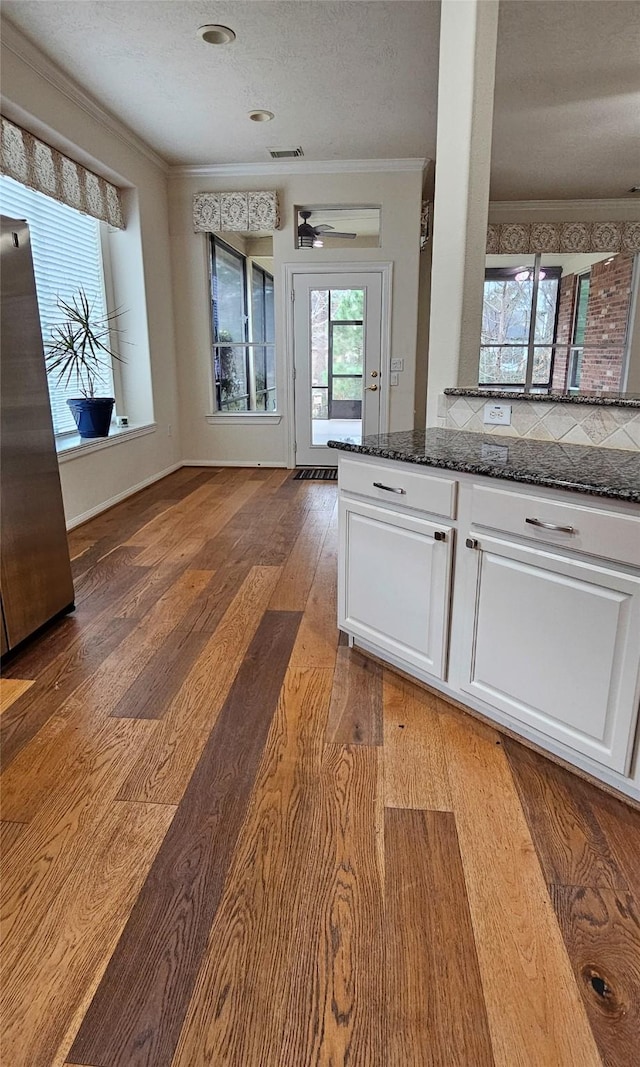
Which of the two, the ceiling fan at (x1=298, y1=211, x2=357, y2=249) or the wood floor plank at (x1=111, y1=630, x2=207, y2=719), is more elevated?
the ceiling fan at (x1=298, y1=211, x2=357, y2=249)

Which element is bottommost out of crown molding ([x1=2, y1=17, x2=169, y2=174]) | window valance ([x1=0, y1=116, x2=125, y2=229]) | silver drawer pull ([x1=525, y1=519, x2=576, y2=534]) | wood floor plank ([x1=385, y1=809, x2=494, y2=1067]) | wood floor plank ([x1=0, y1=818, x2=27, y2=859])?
wood floor plank ([x1=385, y1=809, x2=494, y2=1067])

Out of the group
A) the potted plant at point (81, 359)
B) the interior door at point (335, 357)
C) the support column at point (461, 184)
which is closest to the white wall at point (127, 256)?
the potted plant at point (81, 359)

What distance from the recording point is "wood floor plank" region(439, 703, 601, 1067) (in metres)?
1.04

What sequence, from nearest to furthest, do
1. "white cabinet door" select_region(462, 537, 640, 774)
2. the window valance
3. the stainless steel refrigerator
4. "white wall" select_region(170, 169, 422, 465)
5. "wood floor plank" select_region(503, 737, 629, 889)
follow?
1. "wood floor plank" select_region(503, 737, 629, 889)
2. "white cabinet door" select_region(462, 537, 640, 774)
3. the stainless steel refrigerator
4. the window valance
5. "white wall" select_region(170, 169, 422, 465)

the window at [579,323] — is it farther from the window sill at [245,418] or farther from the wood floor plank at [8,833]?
the wood floor plank at [8,833]

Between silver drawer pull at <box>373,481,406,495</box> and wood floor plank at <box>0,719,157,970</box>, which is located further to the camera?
silver drawer pull at <box>373,481,406,495</box>

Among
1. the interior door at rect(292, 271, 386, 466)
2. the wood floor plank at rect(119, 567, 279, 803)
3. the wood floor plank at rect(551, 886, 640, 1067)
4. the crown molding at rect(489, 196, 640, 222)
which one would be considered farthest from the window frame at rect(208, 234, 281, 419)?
the wood floor plank at rect(551, 886, 640, 1067)

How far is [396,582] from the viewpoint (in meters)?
2.11

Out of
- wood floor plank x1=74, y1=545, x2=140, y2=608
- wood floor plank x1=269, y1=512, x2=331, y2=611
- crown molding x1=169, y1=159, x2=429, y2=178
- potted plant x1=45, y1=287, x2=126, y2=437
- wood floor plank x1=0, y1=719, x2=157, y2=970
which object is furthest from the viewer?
crown molding x1=169, y1=159, x2=429, y2=178

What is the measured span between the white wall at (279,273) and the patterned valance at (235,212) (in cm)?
10

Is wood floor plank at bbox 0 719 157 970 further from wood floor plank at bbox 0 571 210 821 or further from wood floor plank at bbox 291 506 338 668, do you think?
wood floor plank at bbox 291 506 338 668

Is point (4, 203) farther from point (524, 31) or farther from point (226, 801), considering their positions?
point (226, 801)

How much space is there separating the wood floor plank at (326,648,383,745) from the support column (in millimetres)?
1094

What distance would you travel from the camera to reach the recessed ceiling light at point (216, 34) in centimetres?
326
